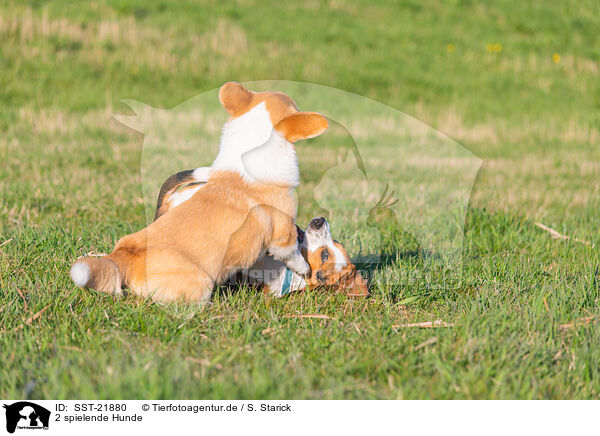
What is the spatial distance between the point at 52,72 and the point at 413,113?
5413 millimetres

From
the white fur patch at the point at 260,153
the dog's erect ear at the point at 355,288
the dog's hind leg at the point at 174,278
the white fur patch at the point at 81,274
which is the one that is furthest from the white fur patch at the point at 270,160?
the white fur patch at the point at 81,274

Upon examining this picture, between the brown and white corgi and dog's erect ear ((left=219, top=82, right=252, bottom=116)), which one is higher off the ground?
dog's erect ear ((left=219, top=82, right=252, bottom=116))

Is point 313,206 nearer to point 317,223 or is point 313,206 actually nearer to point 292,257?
point 317,223

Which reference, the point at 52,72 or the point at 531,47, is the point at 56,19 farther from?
the point at 531,47

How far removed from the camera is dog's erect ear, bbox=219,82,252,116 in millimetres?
3043

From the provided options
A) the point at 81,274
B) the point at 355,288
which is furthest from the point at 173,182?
the point at 355,288

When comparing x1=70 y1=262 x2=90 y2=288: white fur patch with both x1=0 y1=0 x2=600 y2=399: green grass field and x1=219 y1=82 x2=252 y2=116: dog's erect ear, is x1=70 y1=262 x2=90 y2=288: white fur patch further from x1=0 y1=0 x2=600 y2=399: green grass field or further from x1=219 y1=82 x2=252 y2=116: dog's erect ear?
x1=219 y1=82 x2=252 y2=116: dog's erect ear

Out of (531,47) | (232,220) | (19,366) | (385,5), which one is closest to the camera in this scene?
(19,366)

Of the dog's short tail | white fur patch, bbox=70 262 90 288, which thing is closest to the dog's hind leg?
the dog's short tail

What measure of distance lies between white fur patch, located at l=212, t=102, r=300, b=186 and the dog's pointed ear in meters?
0.04

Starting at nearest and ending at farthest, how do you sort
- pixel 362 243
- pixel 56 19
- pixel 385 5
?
1. pixel 362 243
2. pixel 56 19
3. pixel 385 5

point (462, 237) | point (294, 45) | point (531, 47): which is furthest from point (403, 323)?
point (531, 47)

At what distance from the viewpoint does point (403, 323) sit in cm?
294

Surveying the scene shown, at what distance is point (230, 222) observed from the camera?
280cm
